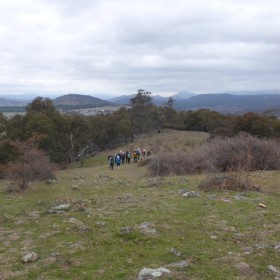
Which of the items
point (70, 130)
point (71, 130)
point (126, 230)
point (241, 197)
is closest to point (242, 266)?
point (126, 230)

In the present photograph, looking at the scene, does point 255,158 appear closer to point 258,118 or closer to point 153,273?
point 153,273

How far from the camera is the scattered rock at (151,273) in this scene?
600 cm

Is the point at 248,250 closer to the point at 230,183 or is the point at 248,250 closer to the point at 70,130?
the point at 230,183

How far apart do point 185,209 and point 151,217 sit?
55.2 inches

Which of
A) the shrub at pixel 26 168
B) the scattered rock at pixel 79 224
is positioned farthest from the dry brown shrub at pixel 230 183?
the shrub at pixel 26 168

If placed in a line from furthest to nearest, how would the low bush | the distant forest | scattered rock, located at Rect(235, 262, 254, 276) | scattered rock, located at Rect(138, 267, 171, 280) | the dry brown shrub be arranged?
1. the distant forest
2. the low bush
3. the dry brown shrub
4. scattered rock, located at Rect(235, 262, 254, 276)
5. scattered rock, located at Rect(138, 267, 171, 280)

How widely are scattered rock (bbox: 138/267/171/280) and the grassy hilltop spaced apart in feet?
0.33

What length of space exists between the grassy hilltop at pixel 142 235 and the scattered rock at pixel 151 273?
0.33 ft

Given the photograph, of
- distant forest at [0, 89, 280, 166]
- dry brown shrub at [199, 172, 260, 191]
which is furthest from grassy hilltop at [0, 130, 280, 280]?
distant forest at [0, 89, 280, 166]

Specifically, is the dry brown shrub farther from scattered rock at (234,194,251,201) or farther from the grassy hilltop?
scattered rock at (234,194,251,201)

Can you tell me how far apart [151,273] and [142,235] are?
2.15 m

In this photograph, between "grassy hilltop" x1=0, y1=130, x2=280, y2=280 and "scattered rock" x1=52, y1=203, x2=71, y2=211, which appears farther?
"scattered rock" x1=52, y1=203, x2=71, y2=211

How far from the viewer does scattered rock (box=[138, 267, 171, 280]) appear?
600 cm

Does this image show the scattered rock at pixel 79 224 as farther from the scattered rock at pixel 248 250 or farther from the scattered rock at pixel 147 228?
the scattered rock at pixel 248 250
